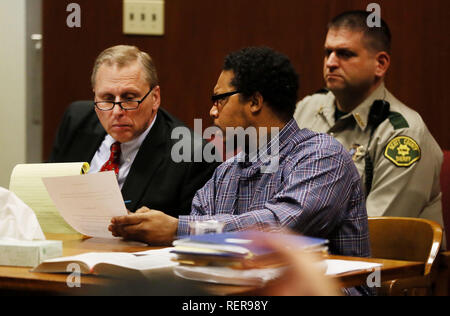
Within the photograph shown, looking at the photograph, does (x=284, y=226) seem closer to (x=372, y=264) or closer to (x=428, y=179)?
(x=372, y=264)

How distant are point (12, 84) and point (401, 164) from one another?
2.18m

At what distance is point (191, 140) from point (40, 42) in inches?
64.2

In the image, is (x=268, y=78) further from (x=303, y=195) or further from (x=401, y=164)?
(x=401, y=164)

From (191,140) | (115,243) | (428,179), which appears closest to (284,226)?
A: (115,243)

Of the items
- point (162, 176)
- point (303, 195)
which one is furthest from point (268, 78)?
point (162, 176)

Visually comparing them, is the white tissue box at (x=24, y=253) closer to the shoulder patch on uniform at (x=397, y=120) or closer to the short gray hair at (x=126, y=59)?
the short gray hair at (x=126, y=59)

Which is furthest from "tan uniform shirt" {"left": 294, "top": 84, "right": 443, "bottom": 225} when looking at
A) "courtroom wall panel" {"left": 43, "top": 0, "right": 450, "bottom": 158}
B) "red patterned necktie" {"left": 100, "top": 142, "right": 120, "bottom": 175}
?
"red patterned necktie" {"left": 100, "top": 142, "right": 120, "bottom": 175}

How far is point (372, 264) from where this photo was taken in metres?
1.59

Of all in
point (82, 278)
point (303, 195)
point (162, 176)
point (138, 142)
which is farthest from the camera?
point (138, 142)

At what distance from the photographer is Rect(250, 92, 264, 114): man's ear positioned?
2.08m

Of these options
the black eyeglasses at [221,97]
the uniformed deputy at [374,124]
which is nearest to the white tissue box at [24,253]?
the black eyeglasses at [221,97]

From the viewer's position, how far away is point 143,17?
3662 millimetres

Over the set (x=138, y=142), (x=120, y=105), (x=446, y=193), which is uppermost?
(x=120, y=105)

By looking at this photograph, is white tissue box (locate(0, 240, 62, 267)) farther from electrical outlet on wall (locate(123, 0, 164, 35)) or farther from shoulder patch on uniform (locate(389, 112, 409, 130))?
electrical outlet on wall (locate(123, 0, 164, 35))
